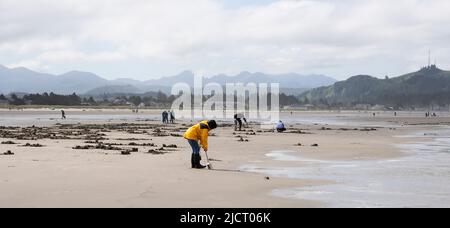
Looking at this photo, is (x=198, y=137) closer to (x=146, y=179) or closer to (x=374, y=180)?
(x=146, y=179)

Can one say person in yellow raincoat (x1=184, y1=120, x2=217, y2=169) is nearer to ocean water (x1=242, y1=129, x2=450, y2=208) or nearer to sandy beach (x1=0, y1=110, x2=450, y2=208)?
sandy beach (x1=0, y1=110, x2=450, y2=208)

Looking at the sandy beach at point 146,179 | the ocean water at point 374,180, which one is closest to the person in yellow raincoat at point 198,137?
the sandy beach at point 146,179

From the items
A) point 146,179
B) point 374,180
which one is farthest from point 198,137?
point 374,180

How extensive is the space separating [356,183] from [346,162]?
5974 mm

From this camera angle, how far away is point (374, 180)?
46.6ft

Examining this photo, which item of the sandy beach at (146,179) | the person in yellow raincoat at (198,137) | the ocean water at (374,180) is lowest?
the ocean water at (374,180)

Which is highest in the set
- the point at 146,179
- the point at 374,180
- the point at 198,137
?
the point at 198,137

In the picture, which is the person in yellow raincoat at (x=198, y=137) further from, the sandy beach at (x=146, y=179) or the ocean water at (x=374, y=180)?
the ocean water at (x=374, y=180)

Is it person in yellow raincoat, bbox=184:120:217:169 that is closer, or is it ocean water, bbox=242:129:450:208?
ocean water, bbox=242:129:450:208

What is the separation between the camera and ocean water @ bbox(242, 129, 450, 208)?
10992 mm

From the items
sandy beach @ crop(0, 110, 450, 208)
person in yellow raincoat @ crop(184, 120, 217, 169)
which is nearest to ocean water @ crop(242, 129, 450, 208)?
sandy beach @ crop(0, 110, 450, 208)

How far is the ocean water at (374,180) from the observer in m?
11.0

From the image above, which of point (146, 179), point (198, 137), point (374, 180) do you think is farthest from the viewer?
point (198, 137)
